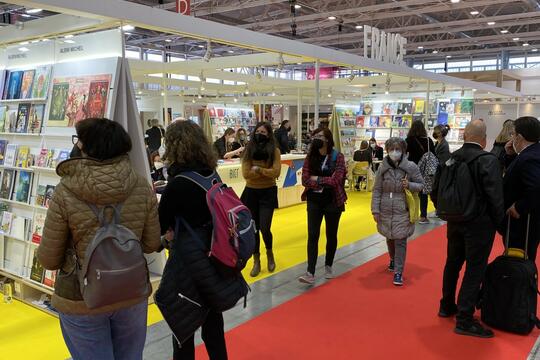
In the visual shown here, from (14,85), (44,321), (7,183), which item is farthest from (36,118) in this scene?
(44,321)

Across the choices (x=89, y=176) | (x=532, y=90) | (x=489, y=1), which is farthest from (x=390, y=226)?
(x=532, y=90)

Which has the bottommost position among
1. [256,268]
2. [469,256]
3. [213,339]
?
[256,268]

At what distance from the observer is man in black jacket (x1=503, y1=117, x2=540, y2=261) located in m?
3.48

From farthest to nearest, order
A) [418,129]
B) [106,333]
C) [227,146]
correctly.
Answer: [227,146], [418,129], [106,333]

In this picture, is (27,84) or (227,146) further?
(227,146)

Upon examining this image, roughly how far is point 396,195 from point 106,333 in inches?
128

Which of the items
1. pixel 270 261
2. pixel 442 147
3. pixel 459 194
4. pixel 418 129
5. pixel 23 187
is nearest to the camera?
pixel 459 194

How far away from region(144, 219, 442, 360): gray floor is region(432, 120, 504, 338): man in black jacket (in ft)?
4.70

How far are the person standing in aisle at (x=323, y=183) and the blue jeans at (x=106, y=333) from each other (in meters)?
2.57

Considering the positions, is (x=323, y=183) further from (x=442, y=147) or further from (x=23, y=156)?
(x=442, y=147)

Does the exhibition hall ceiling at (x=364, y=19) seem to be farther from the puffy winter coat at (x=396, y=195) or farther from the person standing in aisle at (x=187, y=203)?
the person standing in aisle at (x=187, y=203)

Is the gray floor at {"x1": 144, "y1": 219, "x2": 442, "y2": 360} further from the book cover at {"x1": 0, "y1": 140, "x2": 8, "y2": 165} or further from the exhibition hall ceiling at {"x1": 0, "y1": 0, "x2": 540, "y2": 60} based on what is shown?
the exhibition hall ceiling at {"x1": 0, "y1": 0, "x2": 540, "y2": 60}

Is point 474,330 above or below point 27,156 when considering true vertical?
below

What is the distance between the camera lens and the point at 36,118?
4.08 m
